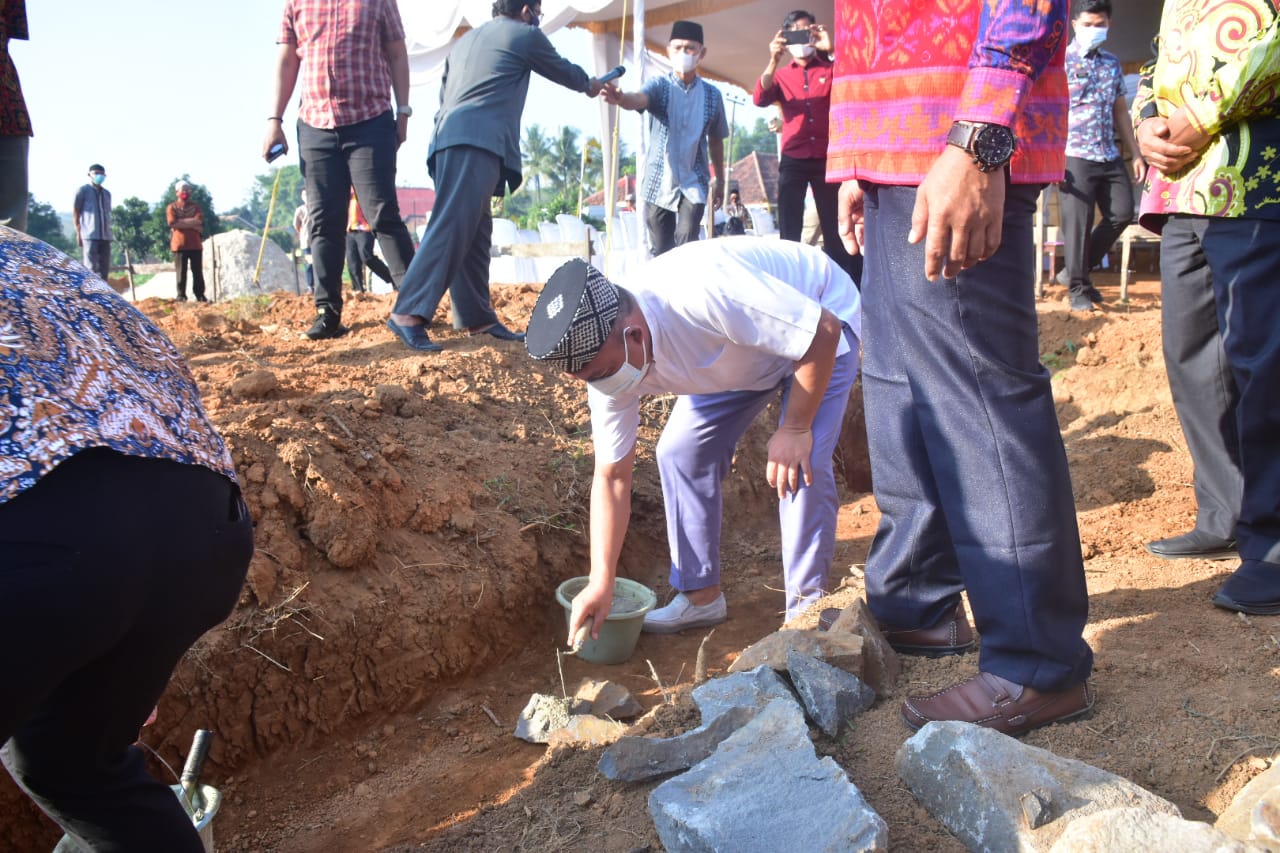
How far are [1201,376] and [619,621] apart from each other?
2047mm

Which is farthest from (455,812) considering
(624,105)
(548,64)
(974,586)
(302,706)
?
(624,105)

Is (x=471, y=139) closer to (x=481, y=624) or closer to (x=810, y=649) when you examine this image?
(x=481, y=624)

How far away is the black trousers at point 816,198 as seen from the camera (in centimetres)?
578

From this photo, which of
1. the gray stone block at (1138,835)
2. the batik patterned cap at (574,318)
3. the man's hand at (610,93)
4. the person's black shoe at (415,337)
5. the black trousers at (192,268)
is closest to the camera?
the gray stone block at (1138,835)

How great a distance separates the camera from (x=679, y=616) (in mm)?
3584

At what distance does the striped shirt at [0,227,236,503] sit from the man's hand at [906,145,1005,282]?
1.30 metres

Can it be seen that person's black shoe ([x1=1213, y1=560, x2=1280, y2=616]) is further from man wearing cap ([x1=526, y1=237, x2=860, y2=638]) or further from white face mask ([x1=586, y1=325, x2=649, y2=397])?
white face mask ([x1=586, y1=325, x2=649, y2=397])

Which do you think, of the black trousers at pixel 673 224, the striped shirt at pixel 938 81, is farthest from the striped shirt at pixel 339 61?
the striped shirt at pixel 938 81

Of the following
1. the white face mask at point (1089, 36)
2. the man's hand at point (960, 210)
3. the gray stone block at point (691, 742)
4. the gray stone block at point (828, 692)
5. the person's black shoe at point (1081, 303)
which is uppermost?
the white face mask at point (1089, 36)

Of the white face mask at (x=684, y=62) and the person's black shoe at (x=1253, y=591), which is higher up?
the white face mask at (x=684, y=62)

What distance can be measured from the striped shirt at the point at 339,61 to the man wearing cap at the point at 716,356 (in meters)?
2.59

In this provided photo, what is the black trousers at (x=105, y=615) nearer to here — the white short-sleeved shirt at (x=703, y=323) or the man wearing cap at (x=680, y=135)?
the white short-sleeved shirt at (x=703, y=323)

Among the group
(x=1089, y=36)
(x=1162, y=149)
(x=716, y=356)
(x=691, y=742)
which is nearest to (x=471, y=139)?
(x=716, y=356)

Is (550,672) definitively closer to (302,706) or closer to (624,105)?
(302,706)
